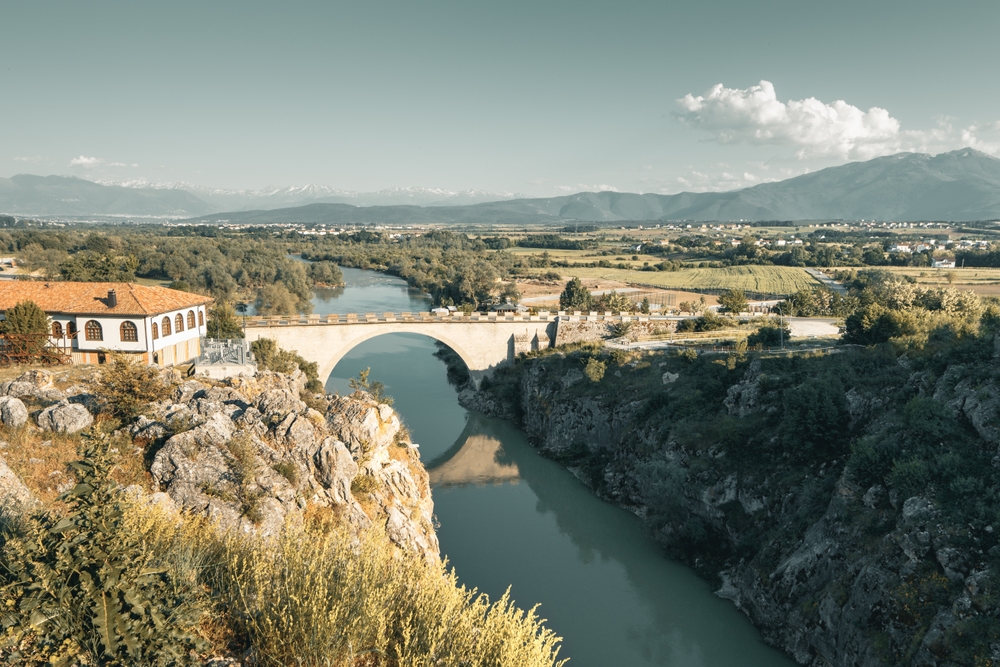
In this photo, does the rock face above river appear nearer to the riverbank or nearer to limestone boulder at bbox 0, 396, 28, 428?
limestone boulder at bbox 0, 396, 28, 428

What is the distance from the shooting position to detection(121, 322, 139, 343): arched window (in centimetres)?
2869

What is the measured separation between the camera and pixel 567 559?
83.8 ft

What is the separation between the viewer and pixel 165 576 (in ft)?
27.1

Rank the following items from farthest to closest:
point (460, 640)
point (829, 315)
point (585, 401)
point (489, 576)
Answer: point (829, 315) < point (585, 401) < point (489, 576) < point (460, 640)

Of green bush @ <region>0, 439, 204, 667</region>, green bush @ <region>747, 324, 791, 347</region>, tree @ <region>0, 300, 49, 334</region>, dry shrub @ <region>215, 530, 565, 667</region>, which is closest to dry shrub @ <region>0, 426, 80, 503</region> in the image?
dry shrub @ <region>215, 530, 565, 667</region>

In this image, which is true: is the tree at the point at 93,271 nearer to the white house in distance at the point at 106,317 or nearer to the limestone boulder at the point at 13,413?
the white house in distance at the point at 106,317

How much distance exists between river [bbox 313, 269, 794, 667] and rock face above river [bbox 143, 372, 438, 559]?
195 inches

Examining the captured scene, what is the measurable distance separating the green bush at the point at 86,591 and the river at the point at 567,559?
507 inches

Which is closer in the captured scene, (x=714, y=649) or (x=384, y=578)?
(x=384, y=578)

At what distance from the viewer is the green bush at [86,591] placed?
705 cm

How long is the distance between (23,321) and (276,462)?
17663mm

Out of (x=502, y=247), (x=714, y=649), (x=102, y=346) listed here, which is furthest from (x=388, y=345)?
(x=502, y=247)

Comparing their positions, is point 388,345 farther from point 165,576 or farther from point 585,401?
point 165,576

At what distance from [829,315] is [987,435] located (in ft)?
109
